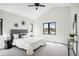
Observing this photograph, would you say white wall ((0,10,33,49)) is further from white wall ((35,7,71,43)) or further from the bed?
white wall ((35,7,71,43))

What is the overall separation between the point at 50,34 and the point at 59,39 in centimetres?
25

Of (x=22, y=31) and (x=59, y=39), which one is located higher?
(x=22, y=31)

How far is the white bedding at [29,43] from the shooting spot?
77.9 inches

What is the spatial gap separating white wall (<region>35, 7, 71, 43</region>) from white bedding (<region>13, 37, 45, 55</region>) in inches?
6.7

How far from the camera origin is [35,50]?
203 cm

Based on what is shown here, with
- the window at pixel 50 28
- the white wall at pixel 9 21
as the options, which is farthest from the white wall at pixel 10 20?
the window at pixel 50 28

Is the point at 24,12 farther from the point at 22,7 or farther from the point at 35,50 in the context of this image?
the point at 35,50

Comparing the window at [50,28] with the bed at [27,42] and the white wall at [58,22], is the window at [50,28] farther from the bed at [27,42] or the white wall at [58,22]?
the bed at [27,42]

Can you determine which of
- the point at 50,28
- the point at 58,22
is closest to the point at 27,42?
the point at 50,28

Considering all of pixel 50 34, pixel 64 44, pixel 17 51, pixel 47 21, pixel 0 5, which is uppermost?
pixel 0 5

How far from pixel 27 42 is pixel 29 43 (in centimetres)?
5

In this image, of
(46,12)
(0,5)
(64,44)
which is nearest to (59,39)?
(64,44)

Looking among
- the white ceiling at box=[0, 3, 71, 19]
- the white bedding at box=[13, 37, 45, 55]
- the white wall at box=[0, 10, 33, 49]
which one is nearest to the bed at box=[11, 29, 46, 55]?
the white bedding at box=[13, 37, 45, 55]

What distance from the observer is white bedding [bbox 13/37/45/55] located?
1.98 meters
